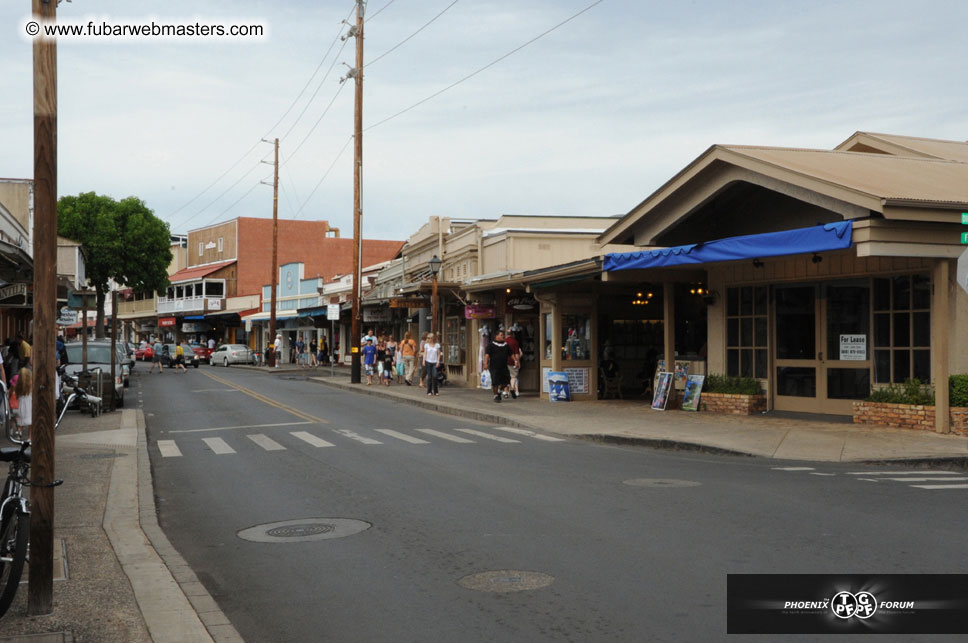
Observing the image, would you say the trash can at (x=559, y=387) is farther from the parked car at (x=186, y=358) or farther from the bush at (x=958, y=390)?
the parked car at (x=186, y=358)

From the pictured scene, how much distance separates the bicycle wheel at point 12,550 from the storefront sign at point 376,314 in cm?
3789

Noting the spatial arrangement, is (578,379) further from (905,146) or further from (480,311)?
(905,146)

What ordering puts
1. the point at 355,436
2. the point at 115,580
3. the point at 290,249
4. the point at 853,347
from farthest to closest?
1. the point at 290,249
2. the point at 853,347
3. the point at 355,436
4. the point at 115,580

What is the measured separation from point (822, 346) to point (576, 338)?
7787 mm

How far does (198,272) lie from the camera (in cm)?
7756

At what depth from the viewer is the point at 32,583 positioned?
587 centimetres

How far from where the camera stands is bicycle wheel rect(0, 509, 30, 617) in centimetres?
570

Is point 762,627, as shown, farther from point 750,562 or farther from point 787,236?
point 787,236

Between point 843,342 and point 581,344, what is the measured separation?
27.0 ft

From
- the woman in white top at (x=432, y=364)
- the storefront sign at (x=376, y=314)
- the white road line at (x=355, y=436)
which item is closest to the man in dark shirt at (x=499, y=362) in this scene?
the woman in white top at (x=432, y=364)

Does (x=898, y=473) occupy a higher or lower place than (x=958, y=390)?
lower

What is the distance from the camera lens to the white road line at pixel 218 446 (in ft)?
49.2

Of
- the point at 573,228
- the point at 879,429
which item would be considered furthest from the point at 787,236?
the point at 573,228

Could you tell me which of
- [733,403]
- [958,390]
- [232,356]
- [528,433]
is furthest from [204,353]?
[958,390]
